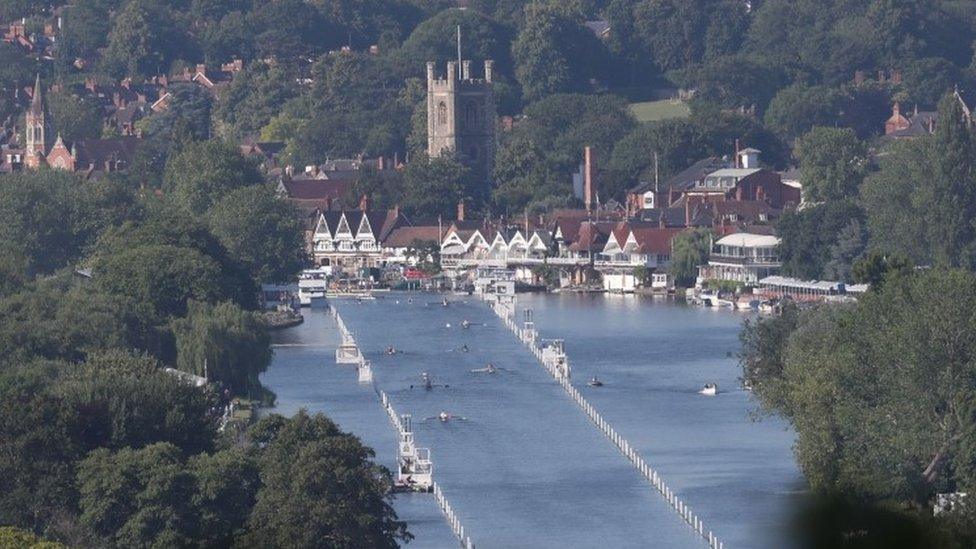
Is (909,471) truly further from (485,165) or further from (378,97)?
(378,97)

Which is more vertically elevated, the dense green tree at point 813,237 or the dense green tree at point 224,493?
the dense green tree at point 813,237

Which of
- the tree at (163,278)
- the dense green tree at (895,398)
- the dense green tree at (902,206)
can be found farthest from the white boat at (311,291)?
the dense green tree at (895,398)

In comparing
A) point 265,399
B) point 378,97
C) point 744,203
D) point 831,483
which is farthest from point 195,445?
point 378,97

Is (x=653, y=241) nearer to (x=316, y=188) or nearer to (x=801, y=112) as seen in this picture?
(x=316, y=188)

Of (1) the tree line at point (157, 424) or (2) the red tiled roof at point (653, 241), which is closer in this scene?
(1) the tree line at point (157, 424)

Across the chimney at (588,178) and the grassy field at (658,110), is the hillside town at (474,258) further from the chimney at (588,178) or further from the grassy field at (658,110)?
the chimney at (588,178)

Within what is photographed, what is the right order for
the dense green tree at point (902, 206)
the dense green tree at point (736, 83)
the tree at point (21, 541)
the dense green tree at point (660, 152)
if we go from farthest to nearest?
1. the dense green tree at point (736, 83)
2. the dense green tree at point (660, 152)
3. the dense green tree at point (902, 206)
4. the tree at point (21, 541)

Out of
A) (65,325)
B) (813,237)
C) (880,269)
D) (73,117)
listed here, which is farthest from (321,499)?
(73,117)
